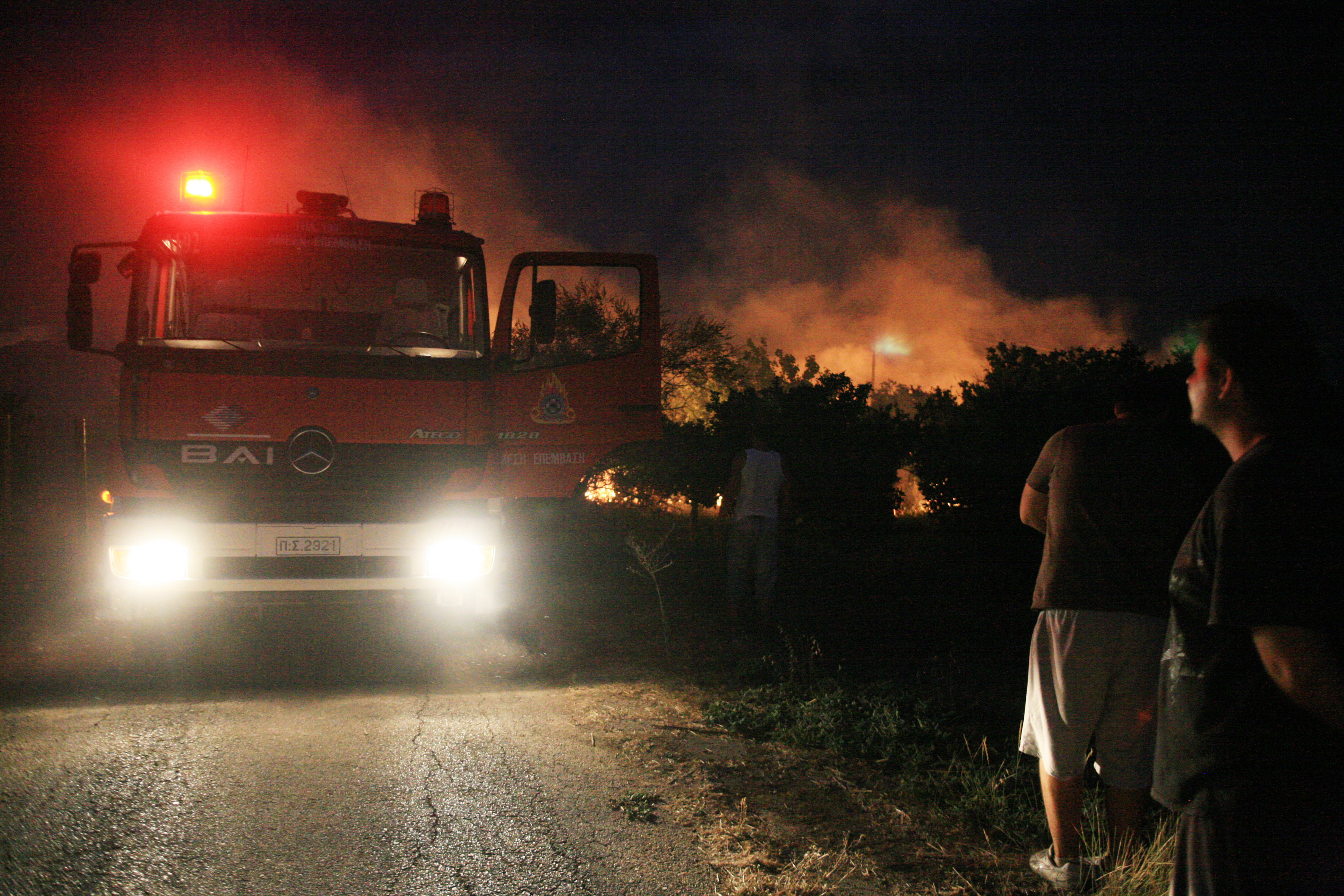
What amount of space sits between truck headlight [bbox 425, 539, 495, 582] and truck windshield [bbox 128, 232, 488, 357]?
1345 millimetres

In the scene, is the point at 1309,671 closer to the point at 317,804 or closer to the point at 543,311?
the point at 317,804

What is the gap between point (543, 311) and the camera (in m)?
6.70

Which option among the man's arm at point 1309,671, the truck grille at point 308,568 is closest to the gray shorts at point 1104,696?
the man's arm at point 1309,671

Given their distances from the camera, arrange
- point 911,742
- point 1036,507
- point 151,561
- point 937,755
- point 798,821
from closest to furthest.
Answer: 1. point 1036,507
2. point 798,821
3. point 937,755
4. point 911,742
5. point 151,561

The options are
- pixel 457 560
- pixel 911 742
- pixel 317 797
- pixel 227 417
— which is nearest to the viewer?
pixel 317 797

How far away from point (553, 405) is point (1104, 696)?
4.64 meters

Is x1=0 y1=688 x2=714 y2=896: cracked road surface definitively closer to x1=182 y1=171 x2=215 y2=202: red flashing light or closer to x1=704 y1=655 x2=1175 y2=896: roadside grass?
x1=704 y1=655 x2=1175 y2=896: roadside grass

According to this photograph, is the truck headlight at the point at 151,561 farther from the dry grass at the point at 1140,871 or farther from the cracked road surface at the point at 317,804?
the dry grass at the point at 1140,871

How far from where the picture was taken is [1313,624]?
59.5 inches

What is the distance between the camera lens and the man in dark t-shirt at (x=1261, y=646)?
153cm

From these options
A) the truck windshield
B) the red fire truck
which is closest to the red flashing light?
the red fire truck

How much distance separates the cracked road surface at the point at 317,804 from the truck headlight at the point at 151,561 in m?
0.91

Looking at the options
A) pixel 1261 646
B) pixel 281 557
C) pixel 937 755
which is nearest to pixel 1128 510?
pixel 1261 646

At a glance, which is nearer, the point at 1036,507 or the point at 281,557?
the point at 1036,507
